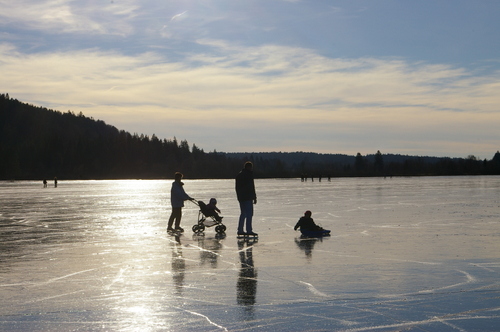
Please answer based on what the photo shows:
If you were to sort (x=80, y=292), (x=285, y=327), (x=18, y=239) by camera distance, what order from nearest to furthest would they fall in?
(x=285, y=327) < (x=80, y=292) < (x=18, y=239)

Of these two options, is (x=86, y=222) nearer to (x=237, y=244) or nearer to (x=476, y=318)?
(x=237, y=244)

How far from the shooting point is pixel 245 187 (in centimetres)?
1584

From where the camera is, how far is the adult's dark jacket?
623 inches

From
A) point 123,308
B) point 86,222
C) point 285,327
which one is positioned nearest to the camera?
point 285,327

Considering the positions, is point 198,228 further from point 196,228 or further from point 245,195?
point 245,195

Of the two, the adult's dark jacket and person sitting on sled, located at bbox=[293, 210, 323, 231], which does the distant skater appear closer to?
the adult's dark jacket

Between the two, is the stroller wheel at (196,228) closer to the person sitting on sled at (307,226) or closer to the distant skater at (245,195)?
the distant skater at (245,195)

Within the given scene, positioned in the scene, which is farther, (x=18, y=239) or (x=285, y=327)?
(x=18, y=239)

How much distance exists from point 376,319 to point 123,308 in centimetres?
305

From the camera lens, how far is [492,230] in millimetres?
16188

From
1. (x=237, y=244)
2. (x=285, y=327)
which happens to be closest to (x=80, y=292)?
(x=285, y=327)

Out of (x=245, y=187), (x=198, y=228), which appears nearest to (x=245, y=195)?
(x=245, y=187)

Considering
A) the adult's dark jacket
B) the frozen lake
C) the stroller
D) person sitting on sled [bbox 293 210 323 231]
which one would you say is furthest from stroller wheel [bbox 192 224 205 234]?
person sitting on sled [bbox 293 210 323 231]

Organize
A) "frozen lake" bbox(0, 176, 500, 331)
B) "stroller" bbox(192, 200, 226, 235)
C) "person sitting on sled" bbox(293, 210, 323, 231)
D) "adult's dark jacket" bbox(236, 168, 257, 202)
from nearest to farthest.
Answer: "frozen lake" bbox(0, 176, 500, 331), "person sitting on sled" bbox(293, 210, 323, 231), "adult's dark jacket" bbox(236, 168, 257, 202), "stroller" bbox(192, 200, 226, 235)
